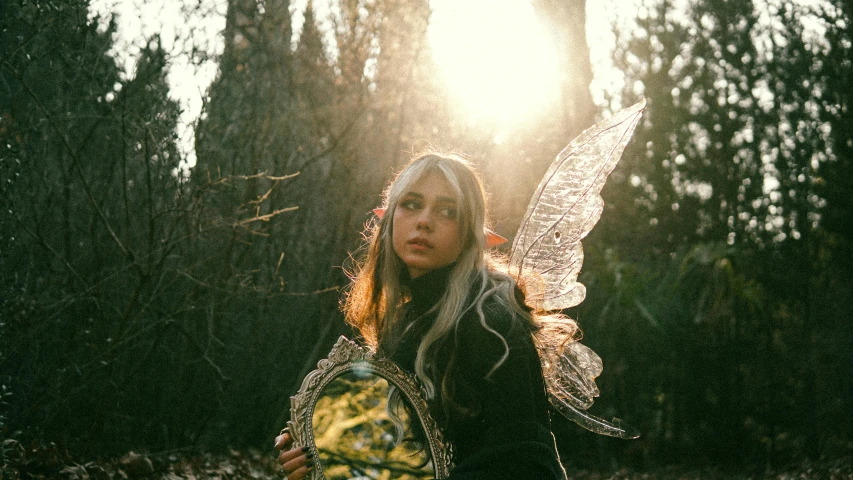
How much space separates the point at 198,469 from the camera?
6703 millimetres

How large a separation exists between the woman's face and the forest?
3.02m

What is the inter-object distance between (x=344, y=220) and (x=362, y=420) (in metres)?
6.00

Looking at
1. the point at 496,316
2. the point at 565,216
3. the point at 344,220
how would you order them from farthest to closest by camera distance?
the point at 344,220 → the point at 565,216 → the point at 496,316

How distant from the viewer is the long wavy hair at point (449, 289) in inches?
78.1

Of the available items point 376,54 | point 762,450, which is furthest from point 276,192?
point 762,450

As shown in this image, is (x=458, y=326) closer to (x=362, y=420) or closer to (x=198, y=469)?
(x=362, y=420)

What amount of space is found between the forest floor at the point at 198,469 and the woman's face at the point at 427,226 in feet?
11.5

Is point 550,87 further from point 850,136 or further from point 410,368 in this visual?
point 410,368

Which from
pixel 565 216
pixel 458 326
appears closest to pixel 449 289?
pixel 458 326

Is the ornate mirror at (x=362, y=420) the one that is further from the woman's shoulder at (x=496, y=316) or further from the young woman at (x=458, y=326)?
the woman's shoulder at (x=496, y=316)

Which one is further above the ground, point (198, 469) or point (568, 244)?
point (568, 244)

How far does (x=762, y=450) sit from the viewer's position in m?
9.34

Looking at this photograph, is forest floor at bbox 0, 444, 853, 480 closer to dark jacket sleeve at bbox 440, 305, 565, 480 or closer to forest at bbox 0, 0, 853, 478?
forest at bbox 0, 0, 853, 478

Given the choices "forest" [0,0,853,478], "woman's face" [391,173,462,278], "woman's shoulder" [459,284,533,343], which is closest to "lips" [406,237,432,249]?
"woman's face" [391,173,462,278]
